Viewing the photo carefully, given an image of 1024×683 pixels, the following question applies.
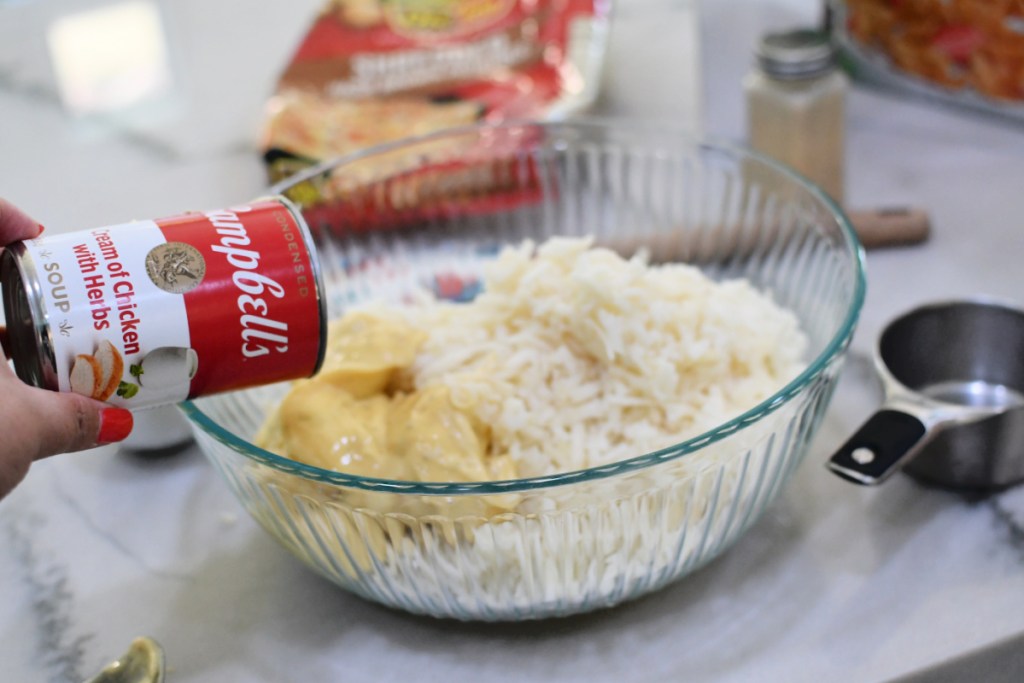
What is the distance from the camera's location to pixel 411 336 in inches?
33.3

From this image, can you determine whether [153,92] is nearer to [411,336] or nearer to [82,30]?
[82,30]

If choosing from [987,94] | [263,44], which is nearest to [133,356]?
[987,94]

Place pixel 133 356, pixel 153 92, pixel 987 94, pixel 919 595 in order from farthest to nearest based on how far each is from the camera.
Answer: pixel 153 92 < pixel 987 94 < pixel 919 595 < pixel 133 356

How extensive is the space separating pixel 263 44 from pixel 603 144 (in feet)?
2.91

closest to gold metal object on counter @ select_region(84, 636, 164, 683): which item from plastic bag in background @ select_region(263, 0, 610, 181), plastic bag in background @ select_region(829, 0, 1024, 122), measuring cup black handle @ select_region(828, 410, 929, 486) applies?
measuring cup black handle @ select_region(828, 410, 929, 486)

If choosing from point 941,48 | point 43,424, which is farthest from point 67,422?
point 941,48

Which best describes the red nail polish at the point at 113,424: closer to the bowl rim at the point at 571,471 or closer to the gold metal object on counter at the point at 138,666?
the bowl rim at the point at 571,471

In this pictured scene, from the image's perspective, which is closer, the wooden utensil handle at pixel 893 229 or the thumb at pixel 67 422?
the thumb at pixel 67 422

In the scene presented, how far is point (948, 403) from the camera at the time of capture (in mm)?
849

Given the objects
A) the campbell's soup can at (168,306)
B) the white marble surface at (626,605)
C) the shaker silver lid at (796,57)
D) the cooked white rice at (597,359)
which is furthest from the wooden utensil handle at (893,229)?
the campbell's soup can at (168,306)

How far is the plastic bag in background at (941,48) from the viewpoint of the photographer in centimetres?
122

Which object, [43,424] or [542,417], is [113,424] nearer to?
[43,424]

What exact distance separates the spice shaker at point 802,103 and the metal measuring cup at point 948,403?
0.30 meters

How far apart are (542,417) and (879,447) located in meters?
0.23
